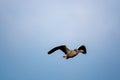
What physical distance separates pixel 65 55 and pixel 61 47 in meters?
0.52

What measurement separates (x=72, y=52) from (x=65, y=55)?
404mm

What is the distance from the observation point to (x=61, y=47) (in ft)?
35.7

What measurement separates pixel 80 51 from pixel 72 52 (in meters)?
0.62

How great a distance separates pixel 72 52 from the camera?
1067cm

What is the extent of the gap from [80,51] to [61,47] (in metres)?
1.09

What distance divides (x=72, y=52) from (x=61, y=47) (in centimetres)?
67

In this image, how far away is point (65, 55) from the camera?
10641 millimetres

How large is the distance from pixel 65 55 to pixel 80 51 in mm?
966

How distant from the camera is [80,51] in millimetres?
11086
